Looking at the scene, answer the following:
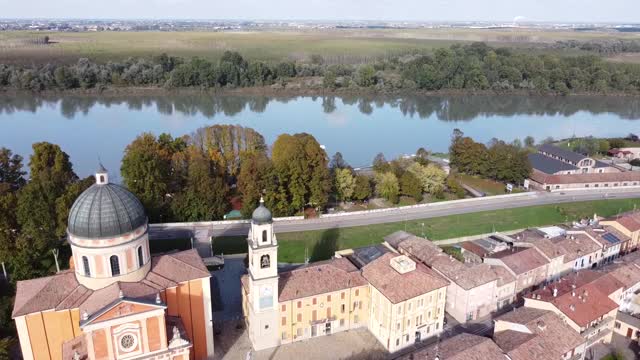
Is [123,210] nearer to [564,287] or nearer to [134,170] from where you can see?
→ [134,170]

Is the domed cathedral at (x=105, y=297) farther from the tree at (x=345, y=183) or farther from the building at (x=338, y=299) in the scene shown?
the tree at (x=345, y=183)

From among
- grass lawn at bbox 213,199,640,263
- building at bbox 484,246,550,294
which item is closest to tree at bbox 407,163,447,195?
grass lawn at bbox 213,199,640,263

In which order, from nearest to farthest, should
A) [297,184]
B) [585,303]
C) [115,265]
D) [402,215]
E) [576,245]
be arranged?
[115,265]
[585,303]
[576,245]
[297,184]
[402,215]

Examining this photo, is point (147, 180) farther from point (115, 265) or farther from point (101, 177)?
point (115, 265)

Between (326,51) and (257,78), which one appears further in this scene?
(326,51)

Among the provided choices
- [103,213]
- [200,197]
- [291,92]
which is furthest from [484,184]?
[291,92]

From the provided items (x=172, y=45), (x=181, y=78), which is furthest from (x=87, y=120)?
(x=172, y=45)
